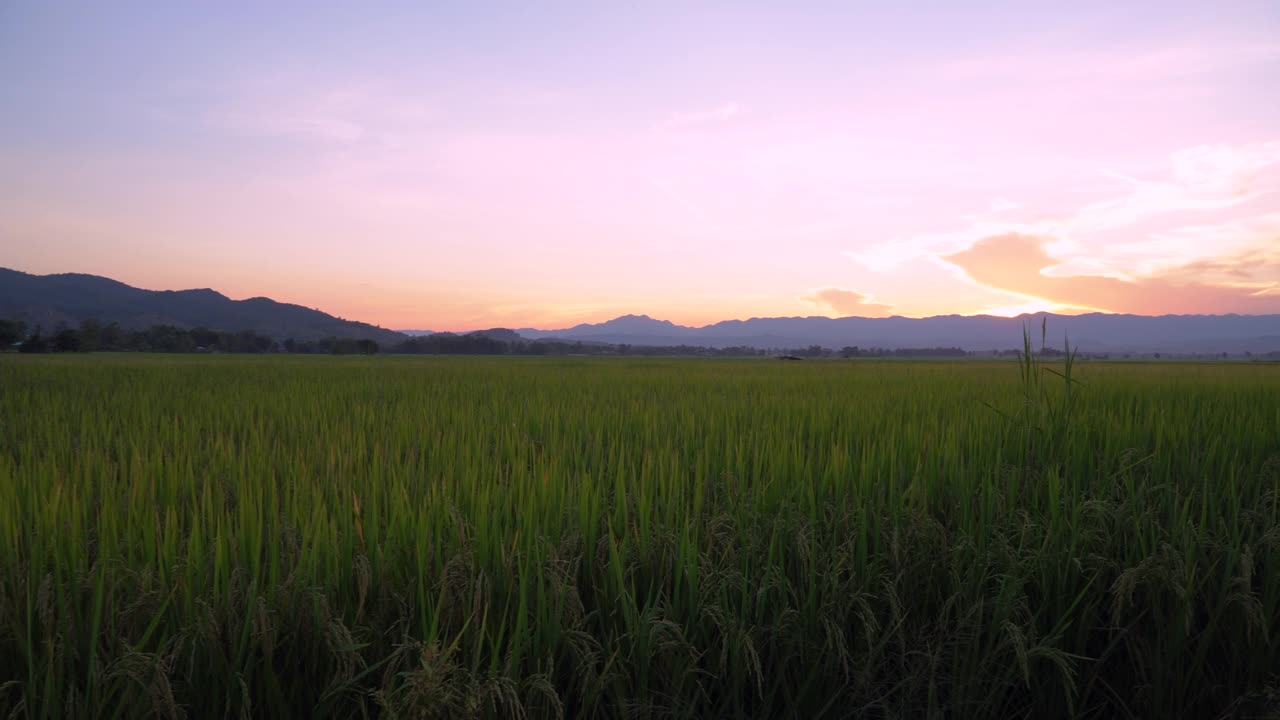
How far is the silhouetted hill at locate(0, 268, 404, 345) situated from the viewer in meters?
144

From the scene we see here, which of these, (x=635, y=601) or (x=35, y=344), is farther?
(x=35, y=344)

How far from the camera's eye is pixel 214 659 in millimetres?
1359

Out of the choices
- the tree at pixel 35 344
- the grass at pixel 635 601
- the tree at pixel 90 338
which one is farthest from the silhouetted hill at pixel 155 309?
the grass at pixel 635 601

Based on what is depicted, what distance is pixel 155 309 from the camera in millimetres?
173375

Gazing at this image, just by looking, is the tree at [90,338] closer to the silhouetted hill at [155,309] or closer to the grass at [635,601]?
the grass at [635,601]

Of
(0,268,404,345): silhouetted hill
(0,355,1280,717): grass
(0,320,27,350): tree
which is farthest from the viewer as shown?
(0,268,404,345): silhouetted hill

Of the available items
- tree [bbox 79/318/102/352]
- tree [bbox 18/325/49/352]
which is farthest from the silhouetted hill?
tree [bbox 18/325/49/352]

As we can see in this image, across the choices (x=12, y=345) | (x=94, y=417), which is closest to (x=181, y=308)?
(x=12, y=345)

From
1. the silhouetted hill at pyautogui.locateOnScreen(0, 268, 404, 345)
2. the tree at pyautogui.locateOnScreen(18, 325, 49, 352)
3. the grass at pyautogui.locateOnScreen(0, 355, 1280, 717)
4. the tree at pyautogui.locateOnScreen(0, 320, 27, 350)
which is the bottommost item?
the grass at pyautogui.locateOnScreen(0, 355, 1280, 717)

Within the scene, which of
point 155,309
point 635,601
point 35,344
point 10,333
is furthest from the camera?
point 155,309

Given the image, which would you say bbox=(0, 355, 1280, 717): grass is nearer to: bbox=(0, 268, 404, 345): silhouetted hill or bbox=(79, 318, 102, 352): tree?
bbox=(79, 318, 102, 352): tree

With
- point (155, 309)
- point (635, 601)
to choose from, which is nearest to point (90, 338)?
point (635, 601)

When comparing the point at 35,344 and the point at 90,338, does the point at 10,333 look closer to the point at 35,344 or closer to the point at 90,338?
the point at 90,338

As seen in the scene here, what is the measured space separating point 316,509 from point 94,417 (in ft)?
15.1
